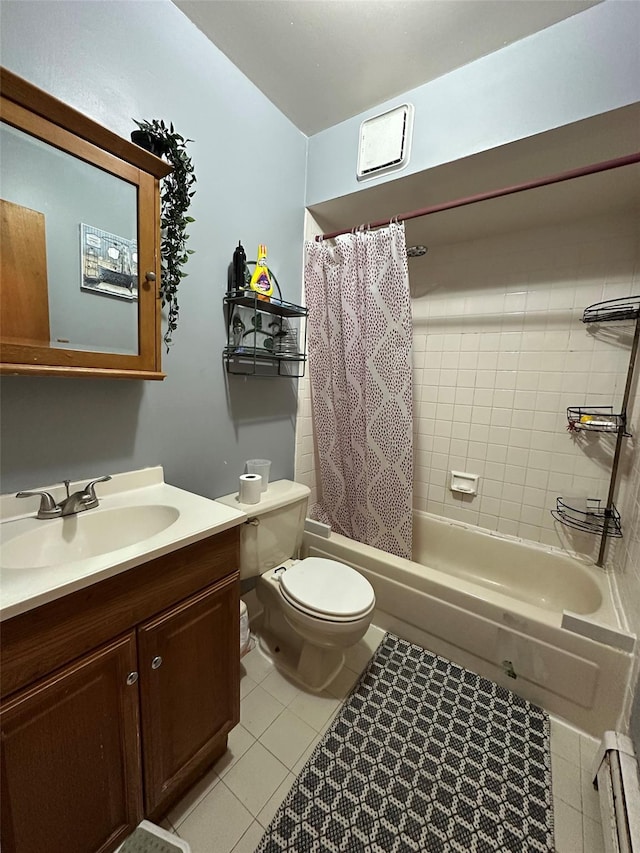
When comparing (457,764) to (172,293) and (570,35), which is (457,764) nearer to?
(172,293)

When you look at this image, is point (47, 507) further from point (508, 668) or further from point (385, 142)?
point (385, 142)

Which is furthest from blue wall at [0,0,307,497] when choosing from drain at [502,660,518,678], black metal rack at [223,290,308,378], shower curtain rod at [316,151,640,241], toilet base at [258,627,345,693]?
drain at [502,660,518,678]

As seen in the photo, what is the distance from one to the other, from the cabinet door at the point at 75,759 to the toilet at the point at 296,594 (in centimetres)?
60

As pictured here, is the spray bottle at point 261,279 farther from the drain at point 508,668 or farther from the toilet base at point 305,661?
the drain at point 508,668

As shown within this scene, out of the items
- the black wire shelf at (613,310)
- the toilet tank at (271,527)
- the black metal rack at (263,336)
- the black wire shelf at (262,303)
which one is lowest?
the toilet tank at (271,527)

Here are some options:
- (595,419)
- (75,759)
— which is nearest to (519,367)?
(595,419)

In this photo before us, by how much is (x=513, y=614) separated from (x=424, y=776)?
2.05 feet

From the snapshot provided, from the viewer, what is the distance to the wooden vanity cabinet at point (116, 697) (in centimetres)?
62

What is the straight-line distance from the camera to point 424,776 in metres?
1.08

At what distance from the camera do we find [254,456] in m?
1.67

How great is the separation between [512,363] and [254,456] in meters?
1.51

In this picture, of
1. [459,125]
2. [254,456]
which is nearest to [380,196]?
[459,125]

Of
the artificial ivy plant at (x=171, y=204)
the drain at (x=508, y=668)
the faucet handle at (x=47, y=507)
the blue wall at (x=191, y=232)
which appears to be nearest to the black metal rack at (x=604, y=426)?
the drain at (x=508, y=668)

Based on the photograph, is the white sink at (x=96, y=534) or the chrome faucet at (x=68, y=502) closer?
the white sink at (x=96, y=534)
